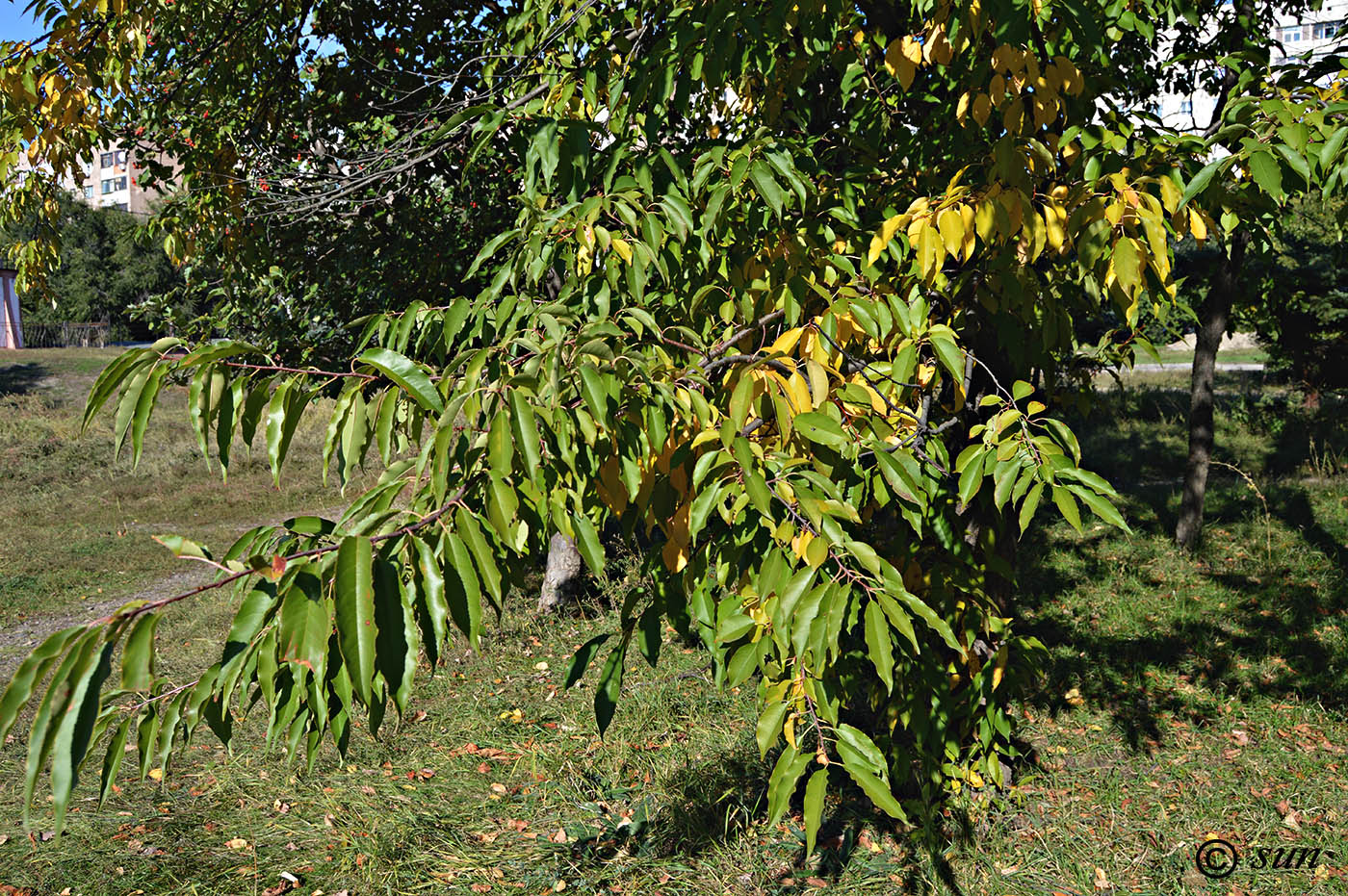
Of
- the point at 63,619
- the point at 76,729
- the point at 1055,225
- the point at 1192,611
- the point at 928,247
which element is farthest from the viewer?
the point at 63,619

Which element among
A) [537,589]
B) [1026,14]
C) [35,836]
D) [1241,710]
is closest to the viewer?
[1026,14]

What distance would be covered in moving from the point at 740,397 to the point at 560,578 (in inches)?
219

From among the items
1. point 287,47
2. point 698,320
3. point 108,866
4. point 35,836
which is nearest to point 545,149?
point 698,320

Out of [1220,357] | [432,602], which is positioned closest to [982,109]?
[432,602]

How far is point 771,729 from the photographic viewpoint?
1752 mm

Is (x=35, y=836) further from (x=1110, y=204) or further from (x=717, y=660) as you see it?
(x=1110, y=204)

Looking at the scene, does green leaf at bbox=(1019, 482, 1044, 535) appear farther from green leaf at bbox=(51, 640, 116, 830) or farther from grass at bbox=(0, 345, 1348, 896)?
grass at bbox=(0, 345, 1348, 896)

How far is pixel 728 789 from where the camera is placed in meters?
4.11

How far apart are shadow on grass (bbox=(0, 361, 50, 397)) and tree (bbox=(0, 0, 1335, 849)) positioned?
19151mm

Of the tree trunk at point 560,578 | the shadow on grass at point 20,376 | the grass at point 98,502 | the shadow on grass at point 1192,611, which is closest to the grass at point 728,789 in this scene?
the shadow on grass at point 1192,611

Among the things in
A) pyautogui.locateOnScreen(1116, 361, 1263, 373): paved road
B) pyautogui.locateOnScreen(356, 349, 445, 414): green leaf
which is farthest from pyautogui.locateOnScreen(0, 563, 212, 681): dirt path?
pyautogui.locateOnScreen(1116, 361, 1263, 373): paved road

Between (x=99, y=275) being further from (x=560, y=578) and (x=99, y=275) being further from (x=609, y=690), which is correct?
(x=609, y=690)

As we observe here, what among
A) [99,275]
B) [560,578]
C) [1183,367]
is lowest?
[1183,367]

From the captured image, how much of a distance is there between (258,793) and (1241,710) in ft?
15.7
